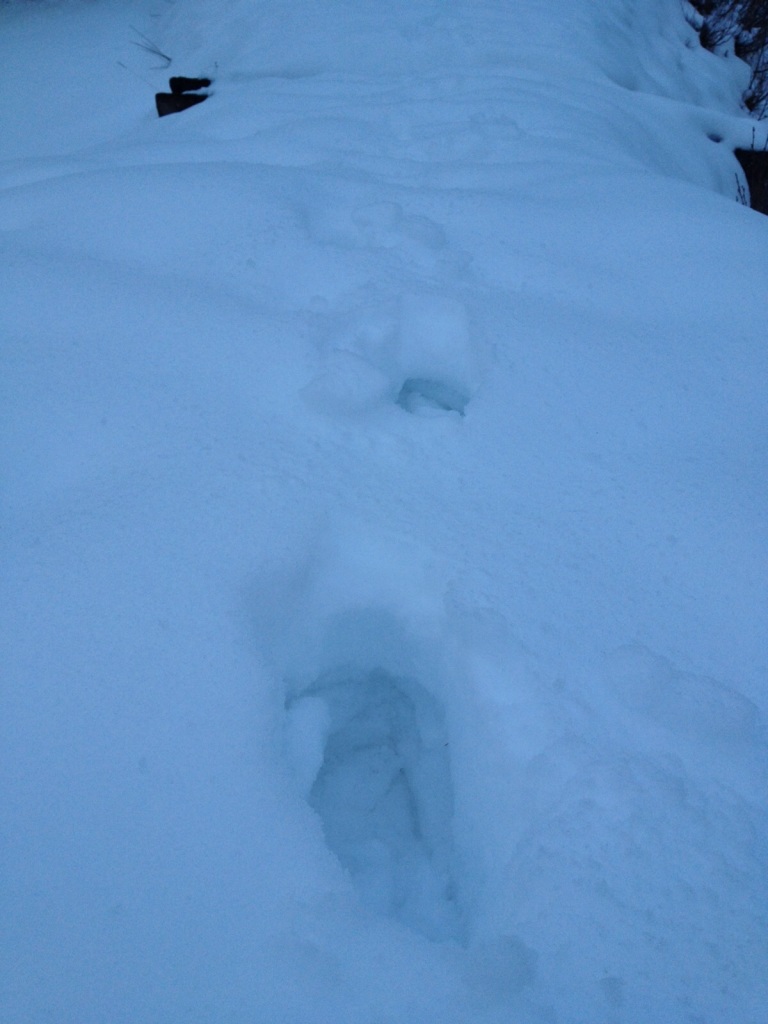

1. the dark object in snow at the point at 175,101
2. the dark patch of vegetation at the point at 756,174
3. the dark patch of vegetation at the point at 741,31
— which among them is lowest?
the dark object in snow at the point at 175,101

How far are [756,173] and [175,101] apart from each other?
9.23ft

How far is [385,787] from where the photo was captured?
1082mm

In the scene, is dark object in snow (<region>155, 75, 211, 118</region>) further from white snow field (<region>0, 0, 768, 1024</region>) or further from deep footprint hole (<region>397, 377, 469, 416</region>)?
deep footprint hole (<region>397, 377, 469, 416</region>)

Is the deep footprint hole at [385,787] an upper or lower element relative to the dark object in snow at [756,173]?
lower

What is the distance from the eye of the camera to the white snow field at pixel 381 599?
29.9 inches

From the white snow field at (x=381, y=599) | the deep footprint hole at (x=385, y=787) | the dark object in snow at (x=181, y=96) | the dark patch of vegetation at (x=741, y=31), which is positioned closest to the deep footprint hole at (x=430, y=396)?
the white snow field at (x=381, y=599)

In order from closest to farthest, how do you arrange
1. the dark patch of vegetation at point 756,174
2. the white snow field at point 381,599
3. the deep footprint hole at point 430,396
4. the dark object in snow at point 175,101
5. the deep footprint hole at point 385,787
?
the white snow field at point 381,599
the deep footprint hole at point 385,787
the deep footprint hole at point 430,396
the dark object in snow at point 175,101
the dark patch of vegetation at point 756,174

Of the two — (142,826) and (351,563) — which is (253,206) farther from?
(142,826)

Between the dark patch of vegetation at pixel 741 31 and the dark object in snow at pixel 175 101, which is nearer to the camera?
the dark object in snow at pixel 175 101

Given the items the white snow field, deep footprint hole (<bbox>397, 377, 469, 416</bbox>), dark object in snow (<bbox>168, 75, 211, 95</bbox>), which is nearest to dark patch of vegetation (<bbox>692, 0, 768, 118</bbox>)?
dark object in snow (<bbox>168, 75, 211, 95</bbox>)

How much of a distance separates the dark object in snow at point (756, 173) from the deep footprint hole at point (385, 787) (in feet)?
10.6

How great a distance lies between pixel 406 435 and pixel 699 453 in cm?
58

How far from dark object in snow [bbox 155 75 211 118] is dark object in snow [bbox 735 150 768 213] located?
2.58m

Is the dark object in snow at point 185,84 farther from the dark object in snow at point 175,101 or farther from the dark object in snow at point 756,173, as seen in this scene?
the dark object in snow at point 756,173
